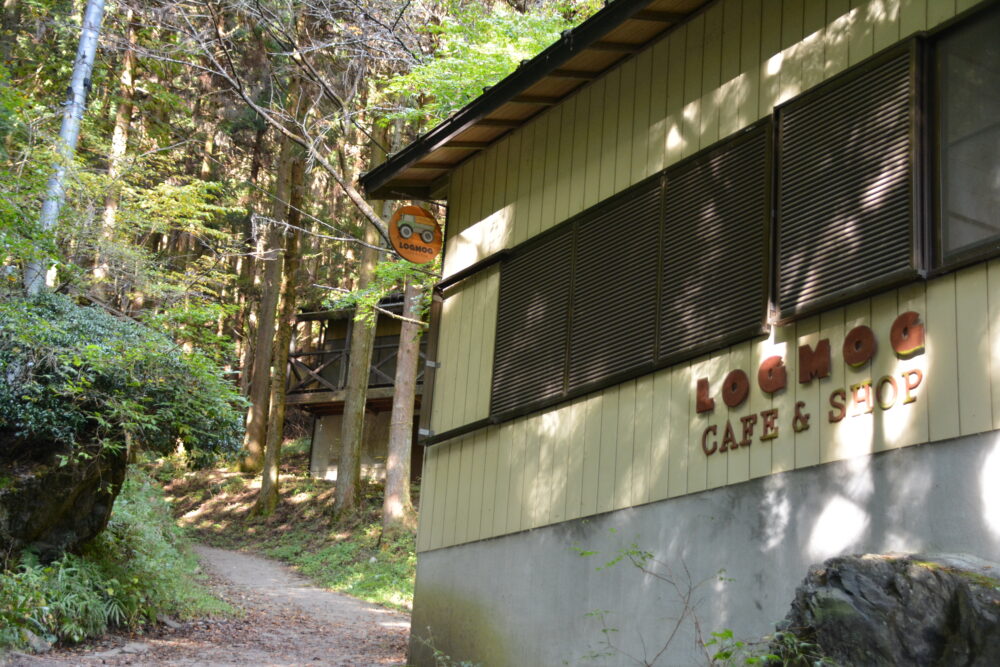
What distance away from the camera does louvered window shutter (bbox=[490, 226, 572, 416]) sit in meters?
8.85

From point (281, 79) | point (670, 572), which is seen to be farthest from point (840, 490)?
point (281, 79)

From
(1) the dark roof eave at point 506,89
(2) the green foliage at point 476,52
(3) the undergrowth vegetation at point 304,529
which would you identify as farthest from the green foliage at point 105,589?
(2) the green foliage at point 476,52

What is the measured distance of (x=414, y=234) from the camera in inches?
442

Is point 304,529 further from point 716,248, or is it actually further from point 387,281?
→ point 716,248

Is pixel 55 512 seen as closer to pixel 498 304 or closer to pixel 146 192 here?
pixel 498 304

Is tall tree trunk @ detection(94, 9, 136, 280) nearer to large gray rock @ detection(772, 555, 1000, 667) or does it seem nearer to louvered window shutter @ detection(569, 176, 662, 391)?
louvered window shutter @ detection(569, 176, 662, 391)

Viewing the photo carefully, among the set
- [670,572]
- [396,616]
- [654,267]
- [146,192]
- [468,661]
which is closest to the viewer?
[670,572]

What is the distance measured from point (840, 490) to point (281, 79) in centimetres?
2013

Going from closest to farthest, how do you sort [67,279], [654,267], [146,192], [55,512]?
[654,267] < [55,512] < [67,279] < [146,192]

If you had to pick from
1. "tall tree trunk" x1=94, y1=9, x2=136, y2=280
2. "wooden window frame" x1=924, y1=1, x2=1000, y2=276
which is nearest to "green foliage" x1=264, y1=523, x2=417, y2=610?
"tall tree trunk" x1=94, y1=9, x2=136, y2=280

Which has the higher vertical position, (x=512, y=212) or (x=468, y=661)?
(x=512, y=212)

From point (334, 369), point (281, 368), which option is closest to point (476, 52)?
point (281, 368)

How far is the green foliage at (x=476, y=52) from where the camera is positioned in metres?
13.5

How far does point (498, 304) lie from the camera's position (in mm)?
9812
